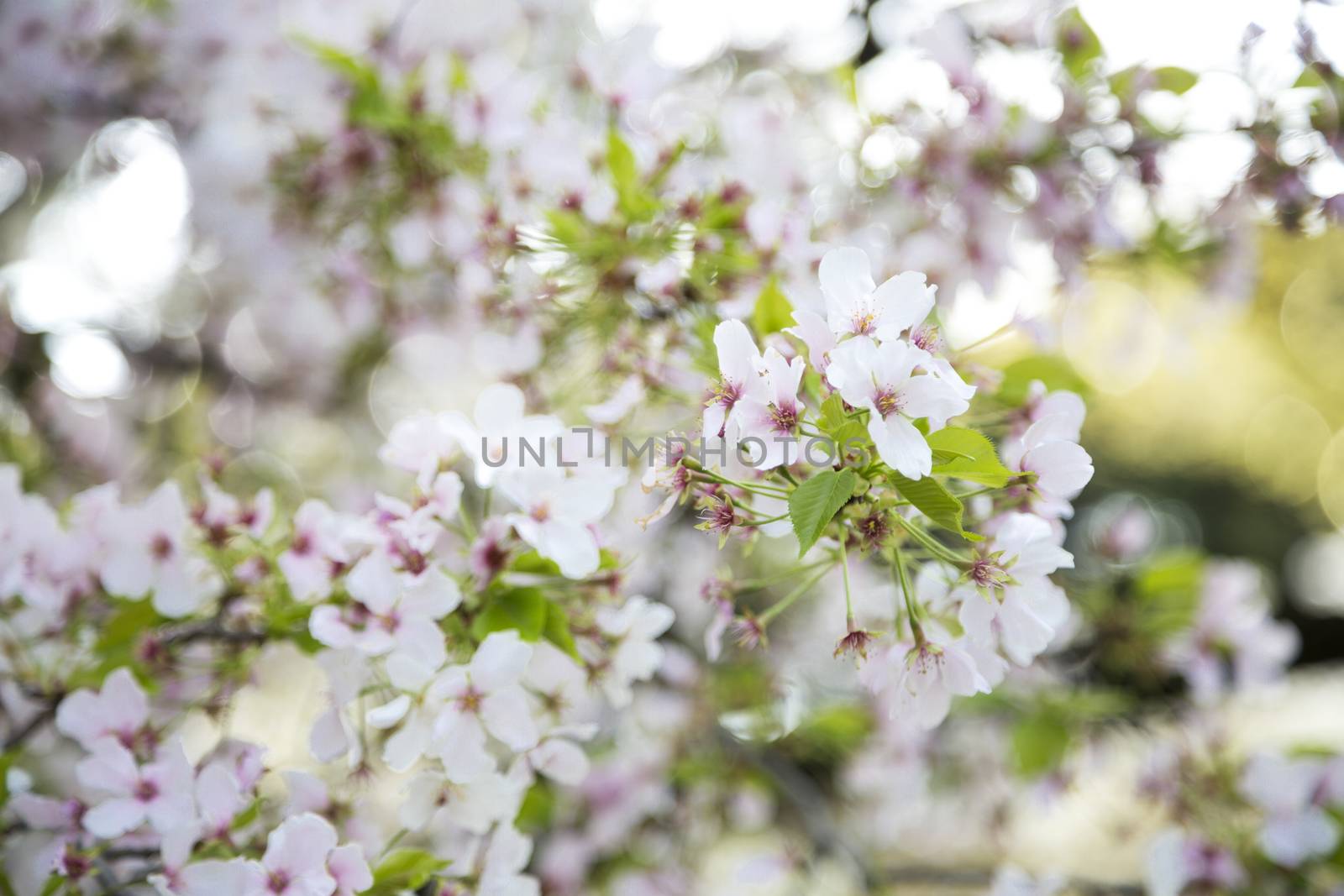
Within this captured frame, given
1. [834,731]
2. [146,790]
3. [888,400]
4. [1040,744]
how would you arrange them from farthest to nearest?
[834,731], [1040,744], [146,790], [888,400]

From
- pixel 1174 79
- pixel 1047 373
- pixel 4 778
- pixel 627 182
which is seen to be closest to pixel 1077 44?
pixel 1174 79

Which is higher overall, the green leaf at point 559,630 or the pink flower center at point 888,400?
the pink flower center at point 888,400

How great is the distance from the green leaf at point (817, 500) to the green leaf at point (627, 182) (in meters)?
0.44

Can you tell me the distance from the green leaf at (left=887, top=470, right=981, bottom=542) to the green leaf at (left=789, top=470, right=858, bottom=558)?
4 cm

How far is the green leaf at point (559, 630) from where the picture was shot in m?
0.68

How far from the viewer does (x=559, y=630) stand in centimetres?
68

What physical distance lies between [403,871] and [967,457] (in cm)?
53

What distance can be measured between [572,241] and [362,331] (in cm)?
81

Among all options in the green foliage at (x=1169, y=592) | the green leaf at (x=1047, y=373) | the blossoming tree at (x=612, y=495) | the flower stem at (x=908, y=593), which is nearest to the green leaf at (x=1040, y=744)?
the blossoming tree at (x=612, y=495)

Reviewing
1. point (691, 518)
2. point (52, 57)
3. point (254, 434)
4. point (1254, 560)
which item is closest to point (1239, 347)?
point (1254, 560)

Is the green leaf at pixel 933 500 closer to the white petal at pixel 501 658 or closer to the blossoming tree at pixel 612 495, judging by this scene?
the blossoming tree at pixel 612 495

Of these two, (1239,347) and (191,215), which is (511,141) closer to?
(191,215)

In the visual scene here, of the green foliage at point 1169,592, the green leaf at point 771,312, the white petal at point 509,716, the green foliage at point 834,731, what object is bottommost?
the green foliage at point 834,731

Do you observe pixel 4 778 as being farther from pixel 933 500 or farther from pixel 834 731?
pixel 834 731
